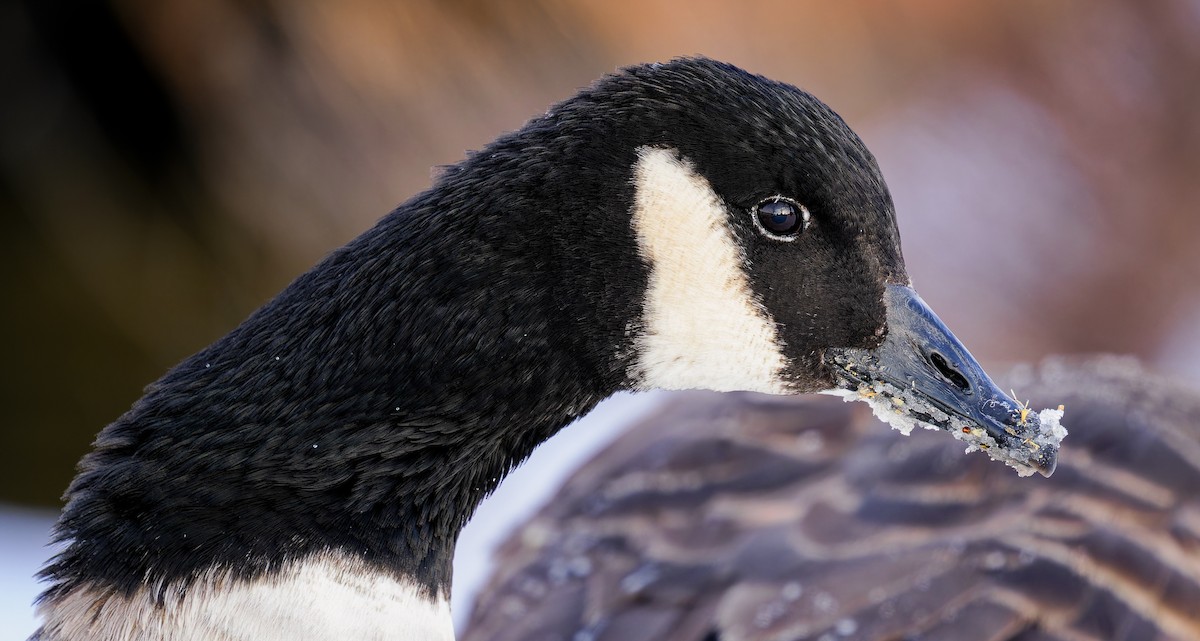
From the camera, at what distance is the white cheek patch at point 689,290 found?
1503 millimetres

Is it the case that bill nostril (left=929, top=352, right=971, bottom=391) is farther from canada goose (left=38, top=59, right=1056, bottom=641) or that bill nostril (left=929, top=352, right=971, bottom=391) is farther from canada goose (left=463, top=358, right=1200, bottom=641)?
canada goose (left=463, top=358, right=1200, bottom=641)

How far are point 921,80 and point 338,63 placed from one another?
3007 millimetres

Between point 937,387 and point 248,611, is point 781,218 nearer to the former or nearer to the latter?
point 937,387

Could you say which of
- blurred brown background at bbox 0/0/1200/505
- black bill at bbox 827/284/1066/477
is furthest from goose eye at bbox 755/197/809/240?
blurred brown background at bbox 0/0/1200/505

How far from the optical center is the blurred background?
16.7 ft

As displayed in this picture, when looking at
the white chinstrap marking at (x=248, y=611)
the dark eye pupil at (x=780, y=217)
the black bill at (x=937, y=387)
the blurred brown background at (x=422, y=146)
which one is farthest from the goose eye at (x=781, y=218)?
the blurred brown background at (x=422, y=146)

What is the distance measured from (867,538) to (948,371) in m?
0.61

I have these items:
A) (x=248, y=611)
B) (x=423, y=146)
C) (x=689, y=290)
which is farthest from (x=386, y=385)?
(x=423, y=146)

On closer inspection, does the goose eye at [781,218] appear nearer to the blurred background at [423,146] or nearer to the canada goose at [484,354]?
the canada goose at [484,354]

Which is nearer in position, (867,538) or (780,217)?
(780,217)

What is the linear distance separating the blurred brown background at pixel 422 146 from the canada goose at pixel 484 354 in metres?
3.71

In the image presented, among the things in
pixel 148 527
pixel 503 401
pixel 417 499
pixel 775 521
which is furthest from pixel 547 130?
pixel 775 521

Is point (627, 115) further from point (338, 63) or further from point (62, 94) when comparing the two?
point (62, 94)

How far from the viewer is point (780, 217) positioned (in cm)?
A: 155
